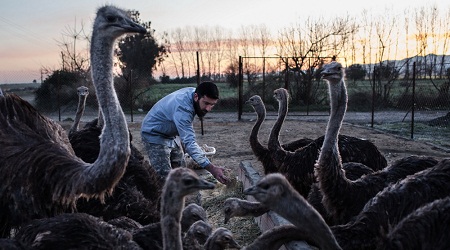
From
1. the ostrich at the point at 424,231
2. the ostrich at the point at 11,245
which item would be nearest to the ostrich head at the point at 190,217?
the ostrich at the point at 11,245

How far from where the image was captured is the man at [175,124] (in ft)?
16.3

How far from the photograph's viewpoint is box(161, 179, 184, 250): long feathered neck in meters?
2.56

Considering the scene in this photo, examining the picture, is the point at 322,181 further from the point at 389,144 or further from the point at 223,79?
the point at 223,79

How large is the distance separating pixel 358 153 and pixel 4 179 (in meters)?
3.63

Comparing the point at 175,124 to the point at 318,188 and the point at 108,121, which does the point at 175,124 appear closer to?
the point at 318,188

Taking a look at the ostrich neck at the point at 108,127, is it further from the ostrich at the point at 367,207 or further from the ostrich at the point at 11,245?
the ostrich at the point at 367,207

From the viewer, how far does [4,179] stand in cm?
363

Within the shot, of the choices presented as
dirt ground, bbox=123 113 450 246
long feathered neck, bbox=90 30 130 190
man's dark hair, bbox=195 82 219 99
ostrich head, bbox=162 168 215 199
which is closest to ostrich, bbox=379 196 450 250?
ostrich head, bbox=162 168 215 199

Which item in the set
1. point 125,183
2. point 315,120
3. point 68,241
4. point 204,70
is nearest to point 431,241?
point 68,241

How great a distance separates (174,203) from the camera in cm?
258

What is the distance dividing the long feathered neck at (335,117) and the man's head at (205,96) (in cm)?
116

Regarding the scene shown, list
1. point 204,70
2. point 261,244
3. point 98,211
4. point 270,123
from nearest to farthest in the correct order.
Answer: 1. point 261,244
2. point 98,211
3. point 270,123
4. point 204,70

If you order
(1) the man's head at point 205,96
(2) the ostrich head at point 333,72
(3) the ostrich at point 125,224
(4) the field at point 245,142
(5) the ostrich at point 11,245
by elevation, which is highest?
(2) the ostrich head at point 333,72

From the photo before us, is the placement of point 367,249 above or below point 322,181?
below
